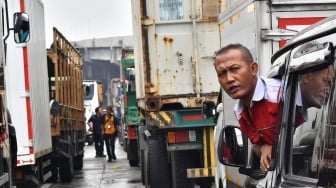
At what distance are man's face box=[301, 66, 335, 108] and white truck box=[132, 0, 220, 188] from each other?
275 inches

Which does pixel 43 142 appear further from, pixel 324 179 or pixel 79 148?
pixel 324 179

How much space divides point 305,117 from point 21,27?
6.29 m

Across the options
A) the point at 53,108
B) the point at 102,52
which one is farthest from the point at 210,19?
the point at 102,52

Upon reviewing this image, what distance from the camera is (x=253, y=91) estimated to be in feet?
13.2

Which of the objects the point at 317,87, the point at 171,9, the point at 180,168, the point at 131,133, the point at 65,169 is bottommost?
the point at 65,169

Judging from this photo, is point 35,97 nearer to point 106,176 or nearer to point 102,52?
point 106,176

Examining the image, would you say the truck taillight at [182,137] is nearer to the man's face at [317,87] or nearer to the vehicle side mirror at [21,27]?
the vehicle side mirror at [21,27]

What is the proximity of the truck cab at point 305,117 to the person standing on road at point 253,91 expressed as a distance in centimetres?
11

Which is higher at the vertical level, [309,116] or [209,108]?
[309,116]

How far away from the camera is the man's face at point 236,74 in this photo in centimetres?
398

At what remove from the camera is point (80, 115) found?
70.3ft

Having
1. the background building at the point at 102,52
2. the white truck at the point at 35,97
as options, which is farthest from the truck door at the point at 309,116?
the background building at the point at 102,52

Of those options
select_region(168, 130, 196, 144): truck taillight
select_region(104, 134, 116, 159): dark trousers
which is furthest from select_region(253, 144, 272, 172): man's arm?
select_region(104, 134, 116, 159): dark trousers

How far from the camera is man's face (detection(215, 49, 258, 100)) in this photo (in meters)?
3.98
